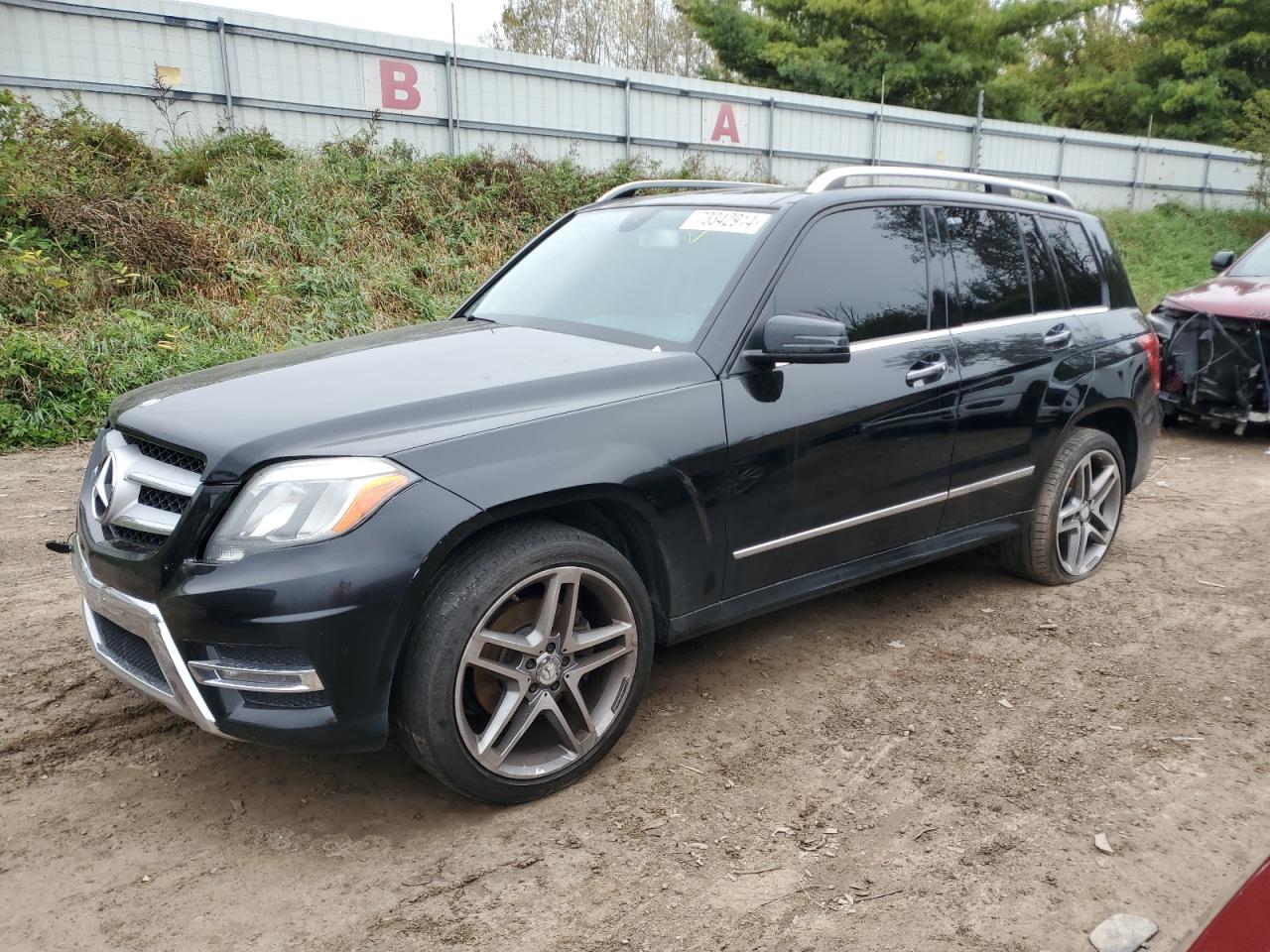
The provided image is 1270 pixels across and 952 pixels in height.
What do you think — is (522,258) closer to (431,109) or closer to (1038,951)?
(1038,951)

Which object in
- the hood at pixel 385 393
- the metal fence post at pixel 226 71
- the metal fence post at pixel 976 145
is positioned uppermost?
the metal fence post at pixel 226 71

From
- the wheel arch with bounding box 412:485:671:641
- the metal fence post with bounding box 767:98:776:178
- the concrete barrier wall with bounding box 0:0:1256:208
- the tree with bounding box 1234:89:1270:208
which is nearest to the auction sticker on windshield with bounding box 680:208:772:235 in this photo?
the wheel arch with bounding box 412:485:671:641

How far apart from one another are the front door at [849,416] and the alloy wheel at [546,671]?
0.49 metres

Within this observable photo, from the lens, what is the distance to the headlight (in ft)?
8.30

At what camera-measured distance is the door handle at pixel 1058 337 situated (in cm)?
433

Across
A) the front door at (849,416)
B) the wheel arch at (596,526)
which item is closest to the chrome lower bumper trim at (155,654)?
the wheel arch at (596,526)

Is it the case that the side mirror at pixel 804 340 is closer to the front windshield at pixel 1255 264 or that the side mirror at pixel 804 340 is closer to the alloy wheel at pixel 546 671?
the alloy wheel at pixel 546 671

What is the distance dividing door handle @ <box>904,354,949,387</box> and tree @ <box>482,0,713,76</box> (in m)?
29.0

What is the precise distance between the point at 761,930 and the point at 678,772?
73cm

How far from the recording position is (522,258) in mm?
4398

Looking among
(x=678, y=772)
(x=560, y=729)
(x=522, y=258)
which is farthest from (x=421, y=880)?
(x=522, y=258)

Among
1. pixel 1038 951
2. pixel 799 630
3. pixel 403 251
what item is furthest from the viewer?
pixel 403 251

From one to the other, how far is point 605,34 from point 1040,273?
1230 inches

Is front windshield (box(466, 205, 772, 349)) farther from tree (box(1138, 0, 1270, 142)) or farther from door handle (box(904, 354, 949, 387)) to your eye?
tree (box(1138, 0, 1270, 142))
